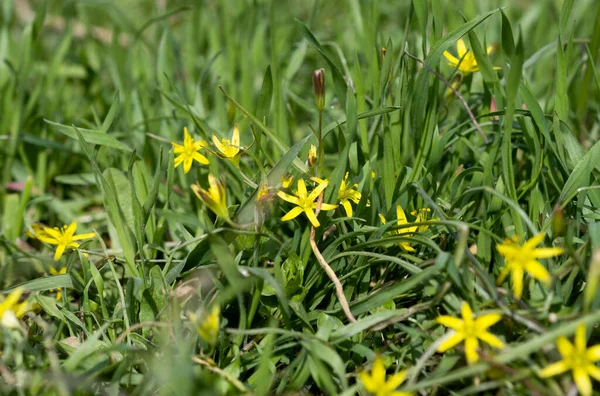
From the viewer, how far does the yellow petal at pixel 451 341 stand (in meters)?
1.28

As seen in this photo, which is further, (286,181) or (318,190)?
(286,181)

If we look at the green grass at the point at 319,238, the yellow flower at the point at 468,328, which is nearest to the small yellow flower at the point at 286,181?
the green grass at the point at 319,238

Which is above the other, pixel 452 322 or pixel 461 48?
pixel 461 48

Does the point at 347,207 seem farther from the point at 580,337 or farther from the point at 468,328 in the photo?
the point at 580,337

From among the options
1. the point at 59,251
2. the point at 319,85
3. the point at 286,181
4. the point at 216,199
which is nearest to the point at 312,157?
the point at 286,181

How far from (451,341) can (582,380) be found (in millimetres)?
255

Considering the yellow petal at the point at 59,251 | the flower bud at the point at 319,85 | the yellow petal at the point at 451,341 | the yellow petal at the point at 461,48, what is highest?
the yellow petal at the point at 461,48

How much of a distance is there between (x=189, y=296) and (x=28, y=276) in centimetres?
66

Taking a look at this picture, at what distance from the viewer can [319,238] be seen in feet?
5.59

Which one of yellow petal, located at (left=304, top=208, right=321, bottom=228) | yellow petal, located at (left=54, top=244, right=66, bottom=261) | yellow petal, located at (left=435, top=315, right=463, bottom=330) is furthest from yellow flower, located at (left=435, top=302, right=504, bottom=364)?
yellow petal, located at (left=54, top=244, right=66, bottom=261)

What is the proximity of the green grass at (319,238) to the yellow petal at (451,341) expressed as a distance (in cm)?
4

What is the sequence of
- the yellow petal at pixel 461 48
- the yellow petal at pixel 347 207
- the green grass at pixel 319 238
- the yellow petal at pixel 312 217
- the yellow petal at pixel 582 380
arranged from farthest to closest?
the yellow petal at pixel 461 48, the yellow petal at pixel 347 207, the yellow petal at pixel 312 217, the green grass at pixel 319 238, the yellow petal at pixel 582 380

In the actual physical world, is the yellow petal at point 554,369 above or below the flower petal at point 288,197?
below

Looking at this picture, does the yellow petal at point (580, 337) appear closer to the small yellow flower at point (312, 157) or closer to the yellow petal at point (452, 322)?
the yellow petal at point (452, 322)
